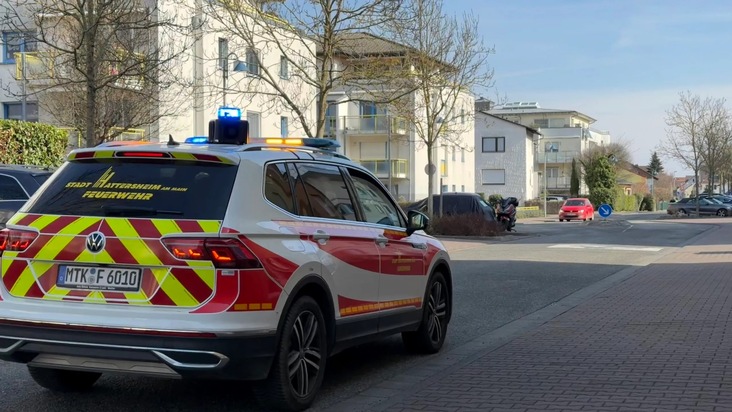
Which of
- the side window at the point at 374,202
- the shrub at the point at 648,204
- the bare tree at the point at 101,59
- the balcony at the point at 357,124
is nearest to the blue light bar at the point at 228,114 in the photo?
the side window at the point at 374,202

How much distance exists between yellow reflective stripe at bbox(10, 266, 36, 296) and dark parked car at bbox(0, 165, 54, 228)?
700 centimetres

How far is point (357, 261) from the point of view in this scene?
6.15 m

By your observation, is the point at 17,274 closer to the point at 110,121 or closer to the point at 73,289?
the point at 73,289

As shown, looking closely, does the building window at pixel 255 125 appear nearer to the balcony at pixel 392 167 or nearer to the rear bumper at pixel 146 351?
the balcony at pixel 392 167

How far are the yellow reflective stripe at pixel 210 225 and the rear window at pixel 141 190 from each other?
0.04m

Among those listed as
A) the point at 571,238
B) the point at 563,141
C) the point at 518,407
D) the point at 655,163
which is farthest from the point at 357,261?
the point at 655,163

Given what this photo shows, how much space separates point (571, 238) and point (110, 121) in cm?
1563

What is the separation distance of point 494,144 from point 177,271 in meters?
70.9

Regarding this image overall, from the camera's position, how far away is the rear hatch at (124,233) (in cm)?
478

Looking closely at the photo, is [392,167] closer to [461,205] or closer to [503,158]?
[461,205]

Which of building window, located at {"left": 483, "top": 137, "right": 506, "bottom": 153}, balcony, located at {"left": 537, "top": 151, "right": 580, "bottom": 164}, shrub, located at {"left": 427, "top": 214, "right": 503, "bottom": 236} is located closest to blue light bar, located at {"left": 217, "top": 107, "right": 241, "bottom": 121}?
shrub, located at {"left": 427, "top": 214, "right": 503, "bottom": 236}

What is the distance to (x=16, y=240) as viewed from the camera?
16.7 feet

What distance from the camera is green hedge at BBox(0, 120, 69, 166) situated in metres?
21.4

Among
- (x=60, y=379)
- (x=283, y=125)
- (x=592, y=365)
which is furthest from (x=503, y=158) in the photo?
(x=60, y=379)
